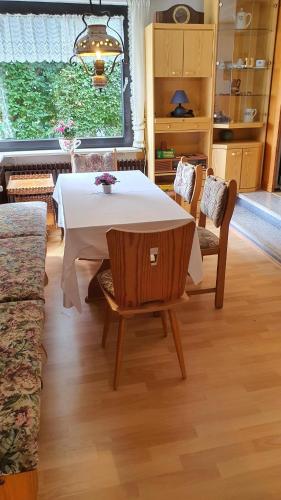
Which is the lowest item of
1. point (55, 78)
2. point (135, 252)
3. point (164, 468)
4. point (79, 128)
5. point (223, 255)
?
point (164, 468)

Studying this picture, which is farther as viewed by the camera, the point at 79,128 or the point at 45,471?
the point at 79,128

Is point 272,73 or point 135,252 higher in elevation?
point 272,73

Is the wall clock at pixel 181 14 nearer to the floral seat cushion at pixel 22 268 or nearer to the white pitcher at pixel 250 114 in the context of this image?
the white pitcher at pixel 250 114

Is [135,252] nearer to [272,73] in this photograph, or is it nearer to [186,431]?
[186,431]

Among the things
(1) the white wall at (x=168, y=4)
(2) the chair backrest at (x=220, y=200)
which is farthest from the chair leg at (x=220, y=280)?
(1) the white wall at (x=168, y=4)

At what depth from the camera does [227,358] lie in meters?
2.16

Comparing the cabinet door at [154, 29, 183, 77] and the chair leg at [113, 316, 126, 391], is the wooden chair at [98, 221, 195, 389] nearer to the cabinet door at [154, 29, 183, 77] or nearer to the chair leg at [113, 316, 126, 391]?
the chair leg at [113, 316, 126, 391]

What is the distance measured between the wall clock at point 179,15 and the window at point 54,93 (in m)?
0.44

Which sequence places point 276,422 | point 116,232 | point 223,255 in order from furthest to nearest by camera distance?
point 223,255, point 276,422, point 116,232

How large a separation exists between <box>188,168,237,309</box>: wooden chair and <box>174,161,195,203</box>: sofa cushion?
0.19 metres

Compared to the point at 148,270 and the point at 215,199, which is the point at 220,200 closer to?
the point at 215,199

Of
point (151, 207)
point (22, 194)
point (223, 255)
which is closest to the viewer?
point (151, 207)

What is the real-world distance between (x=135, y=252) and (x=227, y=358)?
3.03 feet

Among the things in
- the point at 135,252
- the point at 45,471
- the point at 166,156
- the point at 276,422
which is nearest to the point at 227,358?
the point at 276,422
